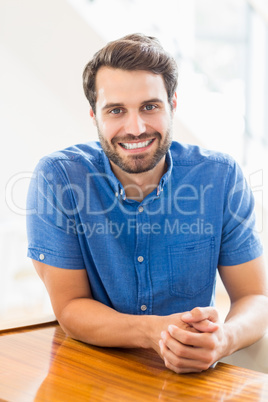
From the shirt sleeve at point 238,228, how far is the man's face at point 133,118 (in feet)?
0.79

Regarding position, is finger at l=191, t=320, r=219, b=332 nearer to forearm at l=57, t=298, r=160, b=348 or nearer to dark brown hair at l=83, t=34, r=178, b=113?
forearm at l=57, t=298, r=160, b=348

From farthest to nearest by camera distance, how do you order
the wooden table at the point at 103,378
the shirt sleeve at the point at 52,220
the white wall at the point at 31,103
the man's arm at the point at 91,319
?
the white wall at the point at 31,103, the shirt sleeve at the point at 52,220, the man's arm at the point at 91,319, the wooden table at the point at 103,378

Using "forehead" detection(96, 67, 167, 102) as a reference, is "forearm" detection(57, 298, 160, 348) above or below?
below

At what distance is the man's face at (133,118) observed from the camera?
151 cm

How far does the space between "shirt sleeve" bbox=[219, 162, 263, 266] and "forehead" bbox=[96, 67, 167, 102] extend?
1.15 ft

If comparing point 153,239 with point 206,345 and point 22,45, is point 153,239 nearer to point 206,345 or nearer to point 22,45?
point 206,345

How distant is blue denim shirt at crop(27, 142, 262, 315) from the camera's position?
149 cm

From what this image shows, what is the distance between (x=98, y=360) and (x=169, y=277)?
17.0 inches

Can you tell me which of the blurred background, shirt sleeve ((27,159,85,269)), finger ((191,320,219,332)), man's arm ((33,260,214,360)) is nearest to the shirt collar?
shirt sleeve ((27,159,85,269))

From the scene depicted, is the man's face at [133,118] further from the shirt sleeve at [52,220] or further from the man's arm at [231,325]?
the man's arm at [231,325]

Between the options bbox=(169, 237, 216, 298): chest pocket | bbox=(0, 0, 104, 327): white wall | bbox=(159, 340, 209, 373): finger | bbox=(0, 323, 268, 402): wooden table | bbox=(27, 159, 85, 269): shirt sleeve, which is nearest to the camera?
bbox=(0, 323, 268, 402): wooden table

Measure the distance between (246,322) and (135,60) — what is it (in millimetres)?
768

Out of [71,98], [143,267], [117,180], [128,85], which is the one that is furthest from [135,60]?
[71,98]

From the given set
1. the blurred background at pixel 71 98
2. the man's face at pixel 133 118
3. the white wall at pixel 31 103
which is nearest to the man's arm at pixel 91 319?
the white wall at pixel 31 103
